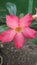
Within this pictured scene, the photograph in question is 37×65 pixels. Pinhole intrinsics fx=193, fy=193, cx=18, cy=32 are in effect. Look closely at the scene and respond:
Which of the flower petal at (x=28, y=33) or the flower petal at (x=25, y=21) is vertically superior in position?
the flower petal at (x=25, y=21)

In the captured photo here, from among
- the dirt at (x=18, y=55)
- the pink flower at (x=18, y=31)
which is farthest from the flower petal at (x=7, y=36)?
the dirt at (x=18, y=55)

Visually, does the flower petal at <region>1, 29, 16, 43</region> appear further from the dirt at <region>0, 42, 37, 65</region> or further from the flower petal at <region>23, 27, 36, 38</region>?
the dirt at <region>0, 42, 37, 65</region>

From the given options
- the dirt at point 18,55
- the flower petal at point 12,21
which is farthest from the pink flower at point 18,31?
the dirt at point 18,55

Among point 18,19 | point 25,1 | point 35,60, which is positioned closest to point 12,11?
point 18,19

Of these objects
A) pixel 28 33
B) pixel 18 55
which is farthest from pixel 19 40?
pixel 18 55

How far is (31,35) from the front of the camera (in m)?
0.36

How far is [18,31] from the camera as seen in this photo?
0.38m

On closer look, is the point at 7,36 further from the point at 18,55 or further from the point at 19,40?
the point at 18,55

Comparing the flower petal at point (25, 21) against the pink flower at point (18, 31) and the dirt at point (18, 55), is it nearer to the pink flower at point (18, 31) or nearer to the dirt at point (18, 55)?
the pink flower at point (18, 31)

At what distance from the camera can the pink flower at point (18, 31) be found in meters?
0.36

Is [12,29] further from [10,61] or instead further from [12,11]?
[10,61]

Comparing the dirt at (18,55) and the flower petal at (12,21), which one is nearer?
the flower petal at (12,21)

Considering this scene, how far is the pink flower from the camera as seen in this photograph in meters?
0.36

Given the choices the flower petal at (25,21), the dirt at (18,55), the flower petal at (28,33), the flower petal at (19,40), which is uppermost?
the flower petal at (25,21)
